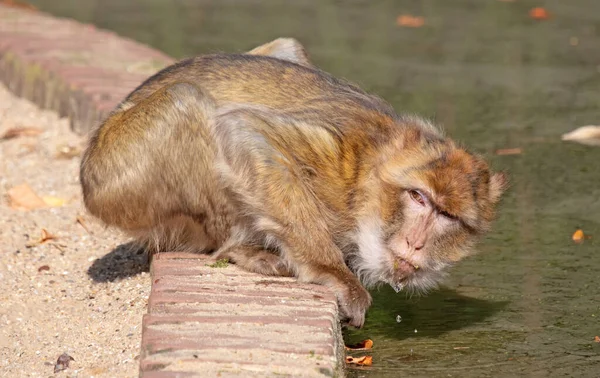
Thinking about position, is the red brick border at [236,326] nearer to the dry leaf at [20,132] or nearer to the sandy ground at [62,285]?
the sandy ground at [62,285]

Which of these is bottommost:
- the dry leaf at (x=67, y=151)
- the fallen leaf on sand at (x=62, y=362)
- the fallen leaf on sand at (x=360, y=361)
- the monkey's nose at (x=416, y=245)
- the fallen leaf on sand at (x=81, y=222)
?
the dry leaf at (x=67, y=151)

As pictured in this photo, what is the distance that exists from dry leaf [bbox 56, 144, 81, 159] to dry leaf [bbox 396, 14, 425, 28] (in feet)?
13.1

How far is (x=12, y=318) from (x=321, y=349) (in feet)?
4.89

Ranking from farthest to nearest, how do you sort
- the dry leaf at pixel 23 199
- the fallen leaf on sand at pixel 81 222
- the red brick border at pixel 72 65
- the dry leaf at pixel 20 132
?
the dry leaf at pixel 20 132, the red brick border at pixel 72 65, the dry leaf at pixel 23 199, the fallen leaf on sand at pixel 81 222

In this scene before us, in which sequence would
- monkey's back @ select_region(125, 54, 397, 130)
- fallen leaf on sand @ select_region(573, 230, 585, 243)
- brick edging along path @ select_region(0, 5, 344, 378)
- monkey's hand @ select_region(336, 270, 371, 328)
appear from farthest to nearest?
fallen leaf on sand @ select_region(573, 230, 585, 243), monkey's back @ select_region(125, 54, 397, 130), monkey's hand @ select_region(336, 270, 371, 328), brick edging along path @ select_region(0, 5, 344, 378)

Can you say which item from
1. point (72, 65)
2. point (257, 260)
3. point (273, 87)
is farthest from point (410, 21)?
point (257, 260)

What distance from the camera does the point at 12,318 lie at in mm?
4465

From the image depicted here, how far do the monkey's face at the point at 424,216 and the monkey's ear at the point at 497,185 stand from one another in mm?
88

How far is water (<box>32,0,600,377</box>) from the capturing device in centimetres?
433

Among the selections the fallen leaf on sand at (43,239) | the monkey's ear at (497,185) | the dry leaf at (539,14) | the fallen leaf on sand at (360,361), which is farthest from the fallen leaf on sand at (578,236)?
the dry leaf at (539,14)

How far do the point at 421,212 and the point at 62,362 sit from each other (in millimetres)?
1357

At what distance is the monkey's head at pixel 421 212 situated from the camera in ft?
13.4

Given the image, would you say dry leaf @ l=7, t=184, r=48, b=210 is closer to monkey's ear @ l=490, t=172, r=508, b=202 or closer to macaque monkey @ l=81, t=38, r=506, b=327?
macaque monkey @ l=81, t=38, r=506, b=327

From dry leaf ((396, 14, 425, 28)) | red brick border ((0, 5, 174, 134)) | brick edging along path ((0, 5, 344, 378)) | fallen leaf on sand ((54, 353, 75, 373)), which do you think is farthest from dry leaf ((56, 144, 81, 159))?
dry leaf ((396, 14, 425, 28))
